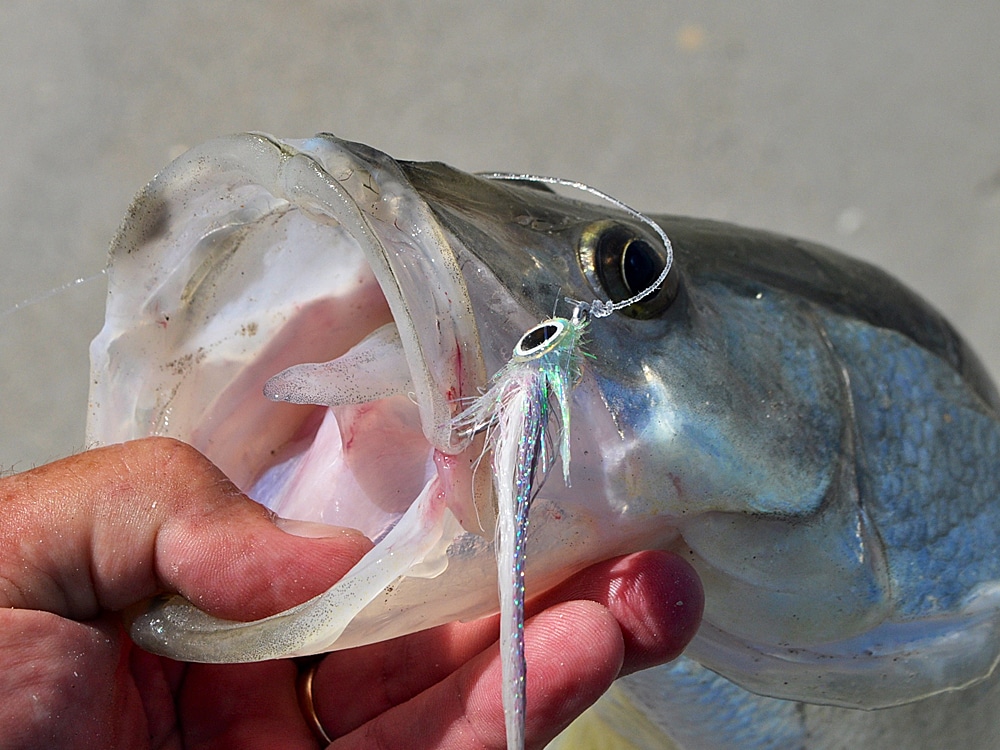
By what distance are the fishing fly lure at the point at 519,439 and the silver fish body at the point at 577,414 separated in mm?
22

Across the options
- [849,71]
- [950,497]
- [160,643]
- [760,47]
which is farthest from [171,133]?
[950,497]

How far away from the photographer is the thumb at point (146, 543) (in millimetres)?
811

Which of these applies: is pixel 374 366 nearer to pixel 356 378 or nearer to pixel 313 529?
pixel 356 378

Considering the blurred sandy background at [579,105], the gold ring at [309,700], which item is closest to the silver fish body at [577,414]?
the gold ring at [309,700]

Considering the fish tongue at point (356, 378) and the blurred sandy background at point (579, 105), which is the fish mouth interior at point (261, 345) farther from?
the blurred sandy background at point (579, 105)

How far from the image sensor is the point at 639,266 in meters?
0.86

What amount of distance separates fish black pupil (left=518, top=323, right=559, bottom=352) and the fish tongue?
0.11m

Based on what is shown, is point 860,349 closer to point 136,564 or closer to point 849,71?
point 136,564

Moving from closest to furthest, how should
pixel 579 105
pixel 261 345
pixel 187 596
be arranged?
pixel 187 596 → pixel 261 345 → pixel 579 105

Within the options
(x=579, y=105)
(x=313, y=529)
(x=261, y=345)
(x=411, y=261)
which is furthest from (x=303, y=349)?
(x=579, y=105)

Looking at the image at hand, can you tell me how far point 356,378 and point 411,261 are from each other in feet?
0.39

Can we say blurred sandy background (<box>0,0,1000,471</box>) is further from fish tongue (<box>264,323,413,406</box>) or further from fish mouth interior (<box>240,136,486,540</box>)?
fish tongue (<box>264,323,413,406</box>)

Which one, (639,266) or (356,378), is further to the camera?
(639,266)

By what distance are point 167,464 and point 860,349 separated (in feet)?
2.21
